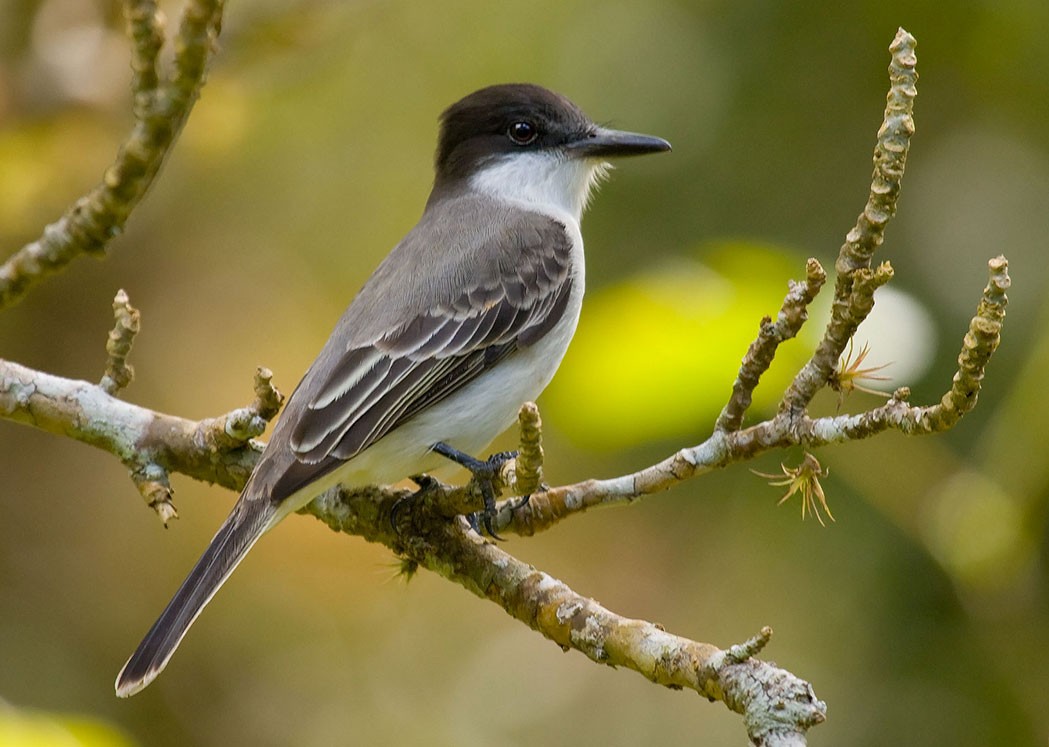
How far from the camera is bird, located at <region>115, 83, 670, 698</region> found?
3889 millimetres

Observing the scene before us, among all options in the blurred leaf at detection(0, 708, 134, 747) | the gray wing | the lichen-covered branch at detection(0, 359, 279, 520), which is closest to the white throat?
the gray wing

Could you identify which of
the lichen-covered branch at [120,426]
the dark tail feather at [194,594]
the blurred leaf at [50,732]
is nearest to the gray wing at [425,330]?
the dark tail feather at [194,594]

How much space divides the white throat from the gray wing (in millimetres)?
Answer: 322

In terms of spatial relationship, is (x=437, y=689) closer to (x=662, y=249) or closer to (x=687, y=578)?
(x=687, y=578)

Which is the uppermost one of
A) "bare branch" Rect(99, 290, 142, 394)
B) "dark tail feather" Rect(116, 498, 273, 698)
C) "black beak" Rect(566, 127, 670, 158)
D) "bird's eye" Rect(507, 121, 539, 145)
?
"bird's eye" Rect(507, 121, 539, 145)

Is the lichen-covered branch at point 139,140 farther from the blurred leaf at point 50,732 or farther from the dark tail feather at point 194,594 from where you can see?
the blurred leaf at point 50,732

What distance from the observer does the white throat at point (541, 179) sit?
535 cm

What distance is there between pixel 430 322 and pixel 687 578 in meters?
2.39

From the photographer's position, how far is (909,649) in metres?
5.64

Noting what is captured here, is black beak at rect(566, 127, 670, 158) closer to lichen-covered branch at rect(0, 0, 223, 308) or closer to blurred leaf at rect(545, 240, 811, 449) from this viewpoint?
blurred leaf at rect(545, 240, 811, 449)

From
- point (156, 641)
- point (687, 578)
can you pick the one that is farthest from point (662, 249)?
point (156, 641)

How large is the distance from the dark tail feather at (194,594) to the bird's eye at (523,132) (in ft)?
7.21

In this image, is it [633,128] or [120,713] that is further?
[633,128]

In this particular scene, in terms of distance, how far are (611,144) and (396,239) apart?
2.42 metres
